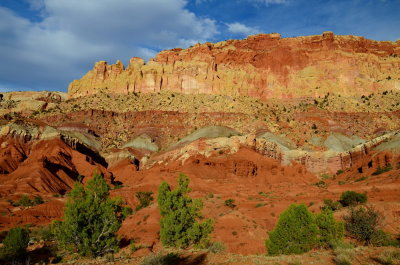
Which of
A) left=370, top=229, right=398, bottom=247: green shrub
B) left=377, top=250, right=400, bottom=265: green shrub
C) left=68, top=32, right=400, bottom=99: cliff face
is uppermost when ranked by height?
left=68, top=32, right=400, bottom=99: cliff face

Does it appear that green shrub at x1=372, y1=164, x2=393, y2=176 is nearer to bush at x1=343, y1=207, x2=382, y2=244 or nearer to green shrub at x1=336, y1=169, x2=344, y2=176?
green shrub at x1=336, y1=169, x2=344, y2=176

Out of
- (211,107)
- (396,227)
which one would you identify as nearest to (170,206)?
(396,227)

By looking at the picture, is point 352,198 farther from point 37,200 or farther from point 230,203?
point 37,200

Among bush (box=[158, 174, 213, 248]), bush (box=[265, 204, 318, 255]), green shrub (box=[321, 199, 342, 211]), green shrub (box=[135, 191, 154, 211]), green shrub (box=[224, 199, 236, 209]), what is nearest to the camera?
bush (box=[158, 174, 213, 248])

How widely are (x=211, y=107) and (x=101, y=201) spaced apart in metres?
65.7

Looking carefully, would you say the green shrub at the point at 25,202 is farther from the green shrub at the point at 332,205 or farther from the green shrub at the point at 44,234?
the green shrub at the point at 332,205

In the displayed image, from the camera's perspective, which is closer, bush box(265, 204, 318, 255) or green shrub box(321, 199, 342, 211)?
bush box(265, 204, 318, 255)

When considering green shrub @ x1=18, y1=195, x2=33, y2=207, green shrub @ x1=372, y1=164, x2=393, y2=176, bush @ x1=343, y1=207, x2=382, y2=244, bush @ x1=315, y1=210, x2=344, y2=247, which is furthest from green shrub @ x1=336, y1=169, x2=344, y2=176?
green shrub @ x1=18, y1=195, x2=33, y2=207

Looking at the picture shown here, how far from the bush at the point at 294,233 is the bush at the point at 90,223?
29.6ft

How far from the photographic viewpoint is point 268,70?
3637 inches

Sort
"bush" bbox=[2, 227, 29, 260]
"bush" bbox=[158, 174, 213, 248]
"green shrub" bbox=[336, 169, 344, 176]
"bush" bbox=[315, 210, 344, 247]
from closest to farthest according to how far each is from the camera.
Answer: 1. "bush" bbox=[158, 174, 213, 248]
2. "bush" bbox=[315, 210, 344, 247]
3. "bush" bbox=[2, 227, 29, 260]
4. "green shrub" bbox=[336, 169, 344, 176]

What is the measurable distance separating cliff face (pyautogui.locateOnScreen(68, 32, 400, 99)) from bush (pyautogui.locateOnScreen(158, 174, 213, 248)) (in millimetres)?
71168

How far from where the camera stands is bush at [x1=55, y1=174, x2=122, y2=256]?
17047 millimetres

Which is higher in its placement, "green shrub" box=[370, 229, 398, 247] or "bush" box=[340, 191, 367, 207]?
"bush" box=[340, 191, 367, 207]
